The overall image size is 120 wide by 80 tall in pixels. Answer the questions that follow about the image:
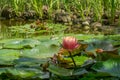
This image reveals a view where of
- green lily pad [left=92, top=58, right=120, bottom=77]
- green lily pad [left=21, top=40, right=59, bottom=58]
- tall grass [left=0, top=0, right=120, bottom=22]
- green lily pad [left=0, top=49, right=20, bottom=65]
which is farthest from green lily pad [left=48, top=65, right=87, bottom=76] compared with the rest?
tall grass [left=0, top=0, right=120, bottom=22]

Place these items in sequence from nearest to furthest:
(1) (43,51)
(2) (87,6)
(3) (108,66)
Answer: (3) (108,66) → (1) (43,51) → (2) (87,6)

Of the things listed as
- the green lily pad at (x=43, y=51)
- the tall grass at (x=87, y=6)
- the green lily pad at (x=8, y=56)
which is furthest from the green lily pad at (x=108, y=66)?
the tall grass at (x=87, y=6)

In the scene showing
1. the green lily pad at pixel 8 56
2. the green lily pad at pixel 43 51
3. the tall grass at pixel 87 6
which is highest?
the tall grass at pixel 87 6

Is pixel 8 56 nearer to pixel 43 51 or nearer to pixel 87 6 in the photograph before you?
pixel 43 51

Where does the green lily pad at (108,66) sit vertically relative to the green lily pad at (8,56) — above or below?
above

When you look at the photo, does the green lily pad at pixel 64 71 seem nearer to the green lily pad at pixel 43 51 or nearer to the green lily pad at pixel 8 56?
the green lily pad at pixel 43 51

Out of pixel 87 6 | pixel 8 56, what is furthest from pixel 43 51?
pixel 87 6

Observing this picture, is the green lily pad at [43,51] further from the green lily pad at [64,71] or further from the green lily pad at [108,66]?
the green lily pad at [108,66]

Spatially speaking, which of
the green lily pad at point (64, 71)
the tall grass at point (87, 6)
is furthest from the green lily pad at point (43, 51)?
the tall grass at point (87, 6)

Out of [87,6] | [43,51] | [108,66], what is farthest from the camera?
[87,6]

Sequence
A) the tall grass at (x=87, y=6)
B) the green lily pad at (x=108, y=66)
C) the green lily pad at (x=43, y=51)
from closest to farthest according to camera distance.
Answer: the green lily pad at (x=108, y=66) < the green lily pad at (x=43, y=51) < the tall grass at (x=87, y=6)

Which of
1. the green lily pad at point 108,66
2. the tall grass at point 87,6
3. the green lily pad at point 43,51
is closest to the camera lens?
the green lily pad at point 108,66

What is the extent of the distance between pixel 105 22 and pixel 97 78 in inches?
113

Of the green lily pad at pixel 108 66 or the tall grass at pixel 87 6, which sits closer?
the green lily pad at pixel 108 66
